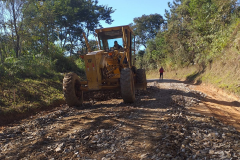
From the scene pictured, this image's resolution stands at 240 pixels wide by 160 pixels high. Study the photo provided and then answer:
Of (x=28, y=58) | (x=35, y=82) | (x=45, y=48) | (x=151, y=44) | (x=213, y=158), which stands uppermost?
(x=151, y=44)

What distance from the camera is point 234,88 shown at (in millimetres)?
8617

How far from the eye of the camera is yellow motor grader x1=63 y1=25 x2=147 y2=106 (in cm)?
661

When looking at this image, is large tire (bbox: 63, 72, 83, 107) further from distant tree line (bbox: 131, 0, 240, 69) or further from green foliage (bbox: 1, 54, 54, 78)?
distant tree line (bbox: 131, 0, 240, 69)

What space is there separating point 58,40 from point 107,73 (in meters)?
12.1

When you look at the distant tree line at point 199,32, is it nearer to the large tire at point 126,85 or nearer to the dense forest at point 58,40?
the dense forest at point 58,40

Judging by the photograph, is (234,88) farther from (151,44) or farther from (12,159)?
(151,44)

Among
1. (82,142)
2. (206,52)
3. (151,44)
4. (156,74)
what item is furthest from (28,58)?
(151,44)

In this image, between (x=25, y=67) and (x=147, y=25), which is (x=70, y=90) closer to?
(x=25, y=67)

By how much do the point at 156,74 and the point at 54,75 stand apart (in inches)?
898

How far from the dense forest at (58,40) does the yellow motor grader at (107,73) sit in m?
1.03

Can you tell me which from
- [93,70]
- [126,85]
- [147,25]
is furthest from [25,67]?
[147,25]

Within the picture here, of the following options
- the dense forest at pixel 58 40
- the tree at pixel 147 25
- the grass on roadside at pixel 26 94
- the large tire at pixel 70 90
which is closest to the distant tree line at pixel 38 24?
the dense forest at pixel 58 40

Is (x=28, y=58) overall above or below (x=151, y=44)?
below

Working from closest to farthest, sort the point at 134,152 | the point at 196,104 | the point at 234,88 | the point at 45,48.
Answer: the point at 134,152
the point at 196,104
the point at 234,88
the point at 45,48
